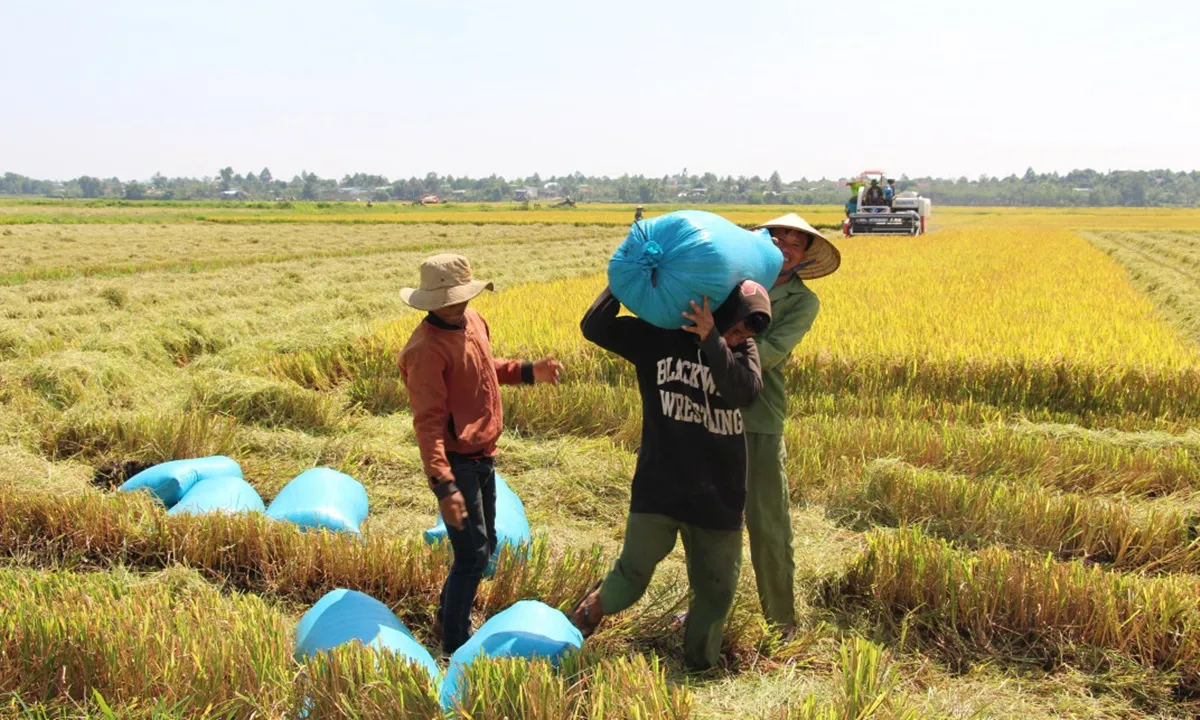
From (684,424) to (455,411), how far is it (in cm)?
83

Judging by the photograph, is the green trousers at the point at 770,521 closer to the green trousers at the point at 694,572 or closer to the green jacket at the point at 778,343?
the green jacket at the point at 778,343

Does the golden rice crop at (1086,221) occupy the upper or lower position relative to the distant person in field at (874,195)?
lower

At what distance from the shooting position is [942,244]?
21844mm

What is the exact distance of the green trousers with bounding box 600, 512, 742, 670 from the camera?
2881 millimetres

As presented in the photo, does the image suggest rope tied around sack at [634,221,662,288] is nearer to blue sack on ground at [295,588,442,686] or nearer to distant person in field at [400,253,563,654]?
distant person in field at [400,253,563,654]

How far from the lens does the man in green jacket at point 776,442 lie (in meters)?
3.20

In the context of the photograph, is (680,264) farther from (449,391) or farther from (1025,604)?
(1025,604)

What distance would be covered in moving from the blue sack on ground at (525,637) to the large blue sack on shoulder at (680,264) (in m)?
1.04

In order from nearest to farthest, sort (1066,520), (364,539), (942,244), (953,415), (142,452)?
(364,539) < (1066,520) < (142,452) < (953,415) < (942,244)

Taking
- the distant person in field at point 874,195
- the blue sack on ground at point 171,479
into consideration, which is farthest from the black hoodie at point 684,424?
the distant person in field at point 874,195

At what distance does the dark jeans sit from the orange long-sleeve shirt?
0.19 feet

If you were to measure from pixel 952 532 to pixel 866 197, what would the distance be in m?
26.3

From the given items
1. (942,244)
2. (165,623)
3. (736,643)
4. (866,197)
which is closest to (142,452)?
(165,623)

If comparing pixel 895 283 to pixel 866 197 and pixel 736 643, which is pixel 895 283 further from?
pixel 866 197
